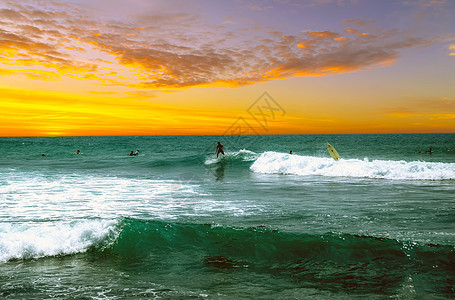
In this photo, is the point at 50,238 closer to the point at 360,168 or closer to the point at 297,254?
the point at 297,254

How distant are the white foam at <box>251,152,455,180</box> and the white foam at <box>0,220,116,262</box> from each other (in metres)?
17.1

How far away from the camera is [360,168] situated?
21.9 meters

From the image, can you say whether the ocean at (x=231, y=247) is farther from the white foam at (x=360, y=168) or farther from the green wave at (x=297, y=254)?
the white foam at (x=360, y=168)

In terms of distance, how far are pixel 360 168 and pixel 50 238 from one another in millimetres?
18896

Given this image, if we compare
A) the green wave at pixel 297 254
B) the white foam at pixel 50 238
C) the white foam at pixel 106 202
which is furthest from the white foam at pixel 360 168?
the white foam at pixel 50 238

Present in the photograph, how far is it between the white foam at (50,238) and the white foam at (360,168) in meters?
17.1

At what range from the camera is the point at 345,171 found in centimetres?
2234

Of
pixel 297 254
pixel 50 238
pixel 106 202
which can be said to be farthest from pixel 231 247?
pixel 106 202

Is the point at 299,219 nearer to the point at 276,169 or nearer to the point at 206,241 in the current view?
the point at 206,241

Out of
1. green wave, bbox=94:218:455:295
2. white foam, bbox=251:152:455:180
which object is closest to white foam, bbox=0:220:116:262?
green wave, bbox=94:218:455:295

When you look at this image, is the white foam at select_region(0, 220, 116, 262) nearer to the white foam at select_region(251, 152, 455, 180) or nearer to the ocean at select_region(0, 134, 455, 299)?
the ocean at select_region(0, 134, 455, 299)

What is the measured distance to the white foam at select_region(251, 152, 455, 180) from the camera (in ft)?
64.8

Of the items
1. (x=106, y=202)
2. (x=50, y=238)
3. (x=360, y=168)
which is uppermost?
(x=360, y=168)

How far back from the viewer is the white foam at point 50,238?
7.38m
